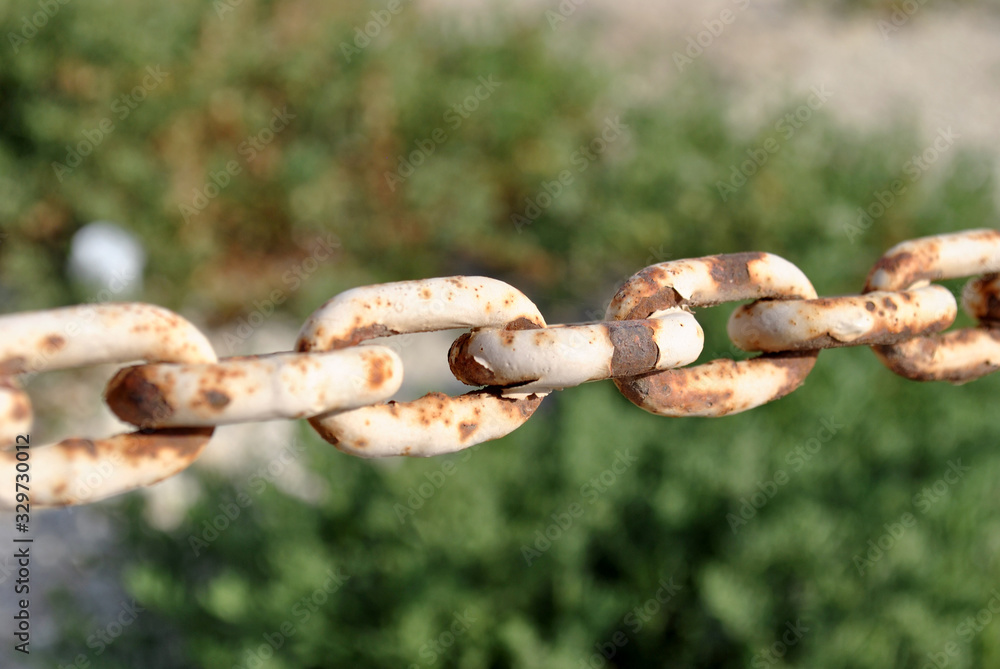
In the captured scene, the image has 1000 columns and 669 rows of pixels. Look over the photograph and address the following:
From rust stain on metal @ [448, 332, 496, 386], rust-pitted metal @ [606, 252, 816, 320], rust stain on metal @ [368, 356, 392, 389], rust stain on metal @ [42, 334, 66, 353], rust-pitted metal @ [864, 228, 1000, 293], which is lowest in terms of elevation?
rust stain on metal @ [448, 332, 496, 386]

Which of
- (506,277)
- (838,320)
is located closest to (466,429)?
(838,320)

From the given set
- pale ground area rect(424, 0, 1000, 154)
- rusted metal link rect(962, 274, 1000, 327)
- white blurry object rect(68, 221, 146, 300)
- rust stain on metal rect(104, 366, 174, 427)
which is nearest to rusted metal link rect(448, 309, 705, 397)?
rust stain on metal rect(104, 366, 174, 427)

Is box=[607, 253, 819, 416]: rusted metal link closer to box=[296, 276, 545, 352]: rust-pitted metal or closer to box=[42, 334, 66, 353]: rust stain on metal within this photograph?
box=[296, 276, 545, 352]: rust-pitted metal

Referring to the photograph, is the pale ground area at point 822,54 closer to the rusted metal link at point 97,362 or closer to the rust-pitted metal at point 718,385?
the rust-pitted metal at point 718,385

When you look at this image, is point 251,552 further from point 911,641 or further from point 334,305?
point 334,305

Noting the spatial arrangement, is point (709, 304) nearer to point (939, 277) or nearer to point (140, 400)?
point (939, 277)

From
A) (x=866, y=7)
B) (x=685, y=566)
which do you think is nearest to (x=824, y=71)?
(x=866, y=7)
